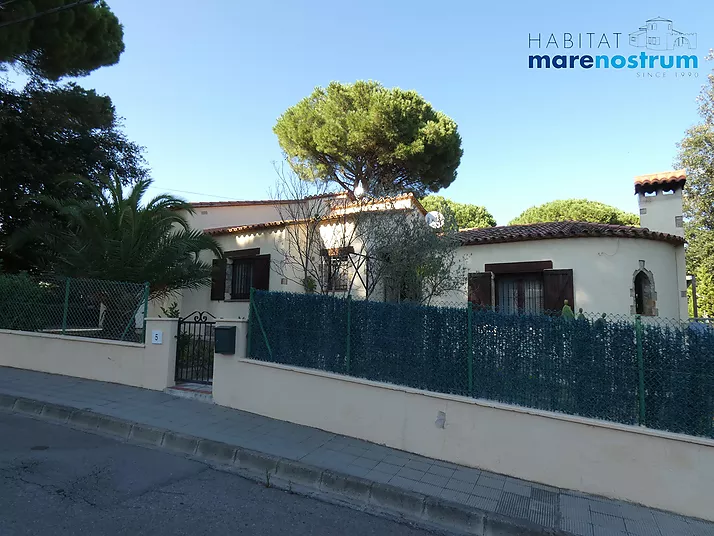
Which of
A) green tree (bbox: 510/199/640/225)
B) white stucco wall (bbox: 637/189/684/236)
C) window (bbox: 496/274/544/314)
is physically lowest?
window (bbox: 496/274/544/314)

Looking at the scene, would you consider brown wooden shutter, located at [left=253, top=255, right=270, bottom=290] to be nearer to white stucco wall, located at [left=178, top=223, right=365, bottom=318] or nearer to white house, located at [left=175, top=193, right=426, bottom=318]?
white house, located at [left=175, top=193, right=426, bottom=318]

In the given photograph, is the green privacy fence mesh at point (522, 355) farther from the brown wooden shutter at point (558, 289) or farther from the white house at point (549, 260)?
the brown wooden shutter at point (558, 289)

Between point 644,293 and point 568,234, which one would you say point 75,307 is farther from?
point 644,293

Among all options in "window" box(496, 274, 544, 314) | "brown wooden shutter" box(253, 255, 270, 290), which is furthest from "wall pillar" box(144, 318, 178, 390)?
"window" box(496, 274, 544, 314)

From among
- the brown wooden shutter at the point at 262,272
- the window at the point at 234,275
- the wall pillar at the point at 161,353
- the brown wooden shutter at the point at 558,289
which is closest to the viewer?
the wall pillar at the point at 161,353

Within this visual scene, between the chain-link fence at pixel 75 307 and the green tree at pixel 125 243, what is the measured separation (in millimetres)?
967

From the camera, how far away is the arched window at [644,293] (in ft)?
34.7

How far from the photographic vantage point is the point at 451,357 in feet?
16.8

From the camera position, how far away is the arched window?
10.6 meters

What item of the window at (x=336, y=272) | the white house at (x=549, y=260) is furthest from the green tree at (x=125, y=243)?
the window at (x=336, y=272)

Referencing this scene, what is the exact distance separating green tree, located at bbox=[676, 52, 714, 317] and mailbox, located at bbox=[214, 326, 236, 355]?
613 inches

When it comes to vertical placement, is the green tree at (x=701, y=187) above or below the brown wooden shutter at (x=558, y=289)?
above

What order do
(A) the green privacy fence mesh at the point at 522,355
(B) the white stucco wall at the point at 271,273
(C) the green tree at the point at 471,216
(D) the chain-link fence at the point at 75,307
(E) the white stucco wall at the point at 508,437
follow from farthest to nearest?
(C) the green tree at the point at 471,216 → (B) the white stucco wall at the point at 271,273 → (D) the chain-link fence at the point at 75,307 → (A) the green privacy fence mesh at the point at 522,355 → (E) the white stucco wall at the point at 508,437

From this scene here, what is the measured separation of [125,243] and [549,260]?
10335mm
